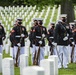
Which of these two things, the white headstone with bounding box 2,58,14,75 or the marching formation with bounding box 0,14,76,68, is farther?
the marching formation with bounding box 0,14,76,68

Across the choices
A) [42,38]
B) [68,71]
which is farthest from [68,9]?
[68,71]

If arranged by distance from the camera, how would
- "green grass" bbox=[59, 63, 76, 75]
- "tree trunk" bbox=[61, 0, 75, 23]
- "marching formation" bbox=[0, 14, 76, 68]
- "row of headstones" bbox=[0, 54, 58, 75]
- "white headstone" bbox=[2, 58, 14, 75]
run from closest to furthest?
1. "row of headstones" bbox=[0, 54, 58, 75]
2. "white headstone" bbox=[2, 58, 14, 75]
3. "green grass" bbox=[59, 63, 76, 75]
4. "marching formation" bbox=[0, 14, 76, 68]
5. "tree trunk" bbox=[61, 0, 75, 23]

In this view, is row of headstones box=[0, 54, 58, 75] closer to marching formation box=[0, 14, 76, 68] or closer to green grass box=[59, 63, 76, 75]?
green grass box=[59, 63, 76, 75]

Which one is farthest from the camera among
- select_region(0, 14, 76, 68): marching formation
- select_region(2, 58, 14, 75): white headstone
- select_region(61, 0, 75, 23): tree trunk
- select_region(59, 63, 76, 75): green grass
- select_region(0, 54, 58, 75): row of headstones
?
select_region(61, 0, 75, 23): tree trunk

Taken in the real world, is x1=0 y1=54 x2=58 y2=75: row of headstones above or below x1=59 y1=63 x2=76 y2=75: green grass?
above

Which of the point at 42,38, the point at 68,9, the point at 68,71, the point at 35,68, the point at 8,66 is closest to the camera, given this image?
the point at 35,68

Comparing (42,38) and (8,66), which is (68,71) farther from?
(8,66)

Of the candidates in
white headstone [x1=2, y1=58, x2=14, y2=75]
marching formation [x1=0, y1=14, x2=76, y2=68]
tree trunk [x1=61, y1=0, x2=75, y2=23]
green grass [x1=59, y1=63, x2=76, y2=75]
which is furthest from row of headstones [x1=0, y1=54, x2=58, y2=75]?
tree trunk [x1=61, y1=0, x2=75, y2=23]

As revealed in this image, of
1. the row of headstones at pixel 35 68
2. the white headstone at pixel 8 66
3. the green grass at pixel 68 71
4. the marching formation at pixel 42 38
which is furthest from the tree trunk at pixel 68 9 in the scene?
the white headstone at pixel 8 66

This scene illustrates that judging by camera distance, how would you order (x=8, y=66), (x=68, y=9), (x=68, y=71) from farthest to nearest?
1. (x=68, y=9)
2. (x=68, y=71)
3. (x=8, y=66)

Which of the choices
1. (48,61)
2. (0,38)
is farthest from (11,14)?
(48,61)

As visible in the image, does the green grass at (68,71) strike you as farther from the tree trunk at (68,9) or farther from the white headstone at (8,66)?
A: the tree trunk at (68,9)

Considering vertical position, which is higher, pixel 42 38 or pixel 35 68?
pixel 35 68

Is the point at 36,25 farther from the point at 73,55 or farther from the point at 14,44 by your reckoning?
the point at 73,55
